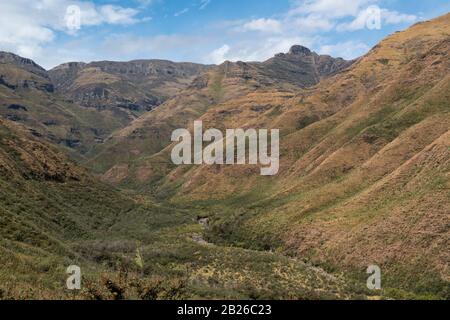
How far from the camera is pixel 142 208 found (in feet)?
410

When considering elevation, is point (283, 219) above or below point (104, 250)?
above

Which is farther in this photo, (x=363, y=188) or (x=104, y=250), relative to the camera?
(x=363, y=188)

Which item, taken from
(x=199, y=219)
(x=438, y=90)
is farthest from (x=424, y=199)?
(x=199, y=219)

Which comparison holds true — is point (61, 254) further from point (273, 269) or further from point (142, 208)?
point (142, 208)

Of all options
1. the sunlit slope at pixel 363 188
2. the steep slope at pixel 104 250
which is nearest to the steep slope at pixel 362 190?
the sunlit slope at pixel 363 188

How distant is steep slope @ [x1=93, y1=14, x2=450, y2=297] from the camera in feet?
198

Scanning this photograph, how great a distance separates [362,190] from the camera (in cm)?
9231

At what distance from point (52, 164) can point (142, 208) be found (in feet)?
83.6

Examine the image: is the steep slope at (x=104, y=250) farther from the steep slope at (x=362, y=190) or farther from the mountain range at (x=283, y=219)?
the steep slope at (x=362, y=190)

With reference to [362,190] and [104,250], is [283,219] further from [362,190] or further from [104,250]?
[104,250]

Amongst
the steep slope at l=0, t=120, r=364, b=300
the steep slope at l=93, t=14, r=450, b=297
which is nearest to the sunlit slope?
the steep slope at l=93, t=14, r=450, b=297

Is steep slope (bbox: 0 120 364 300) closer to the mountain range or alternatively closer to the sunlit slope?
the mountain range

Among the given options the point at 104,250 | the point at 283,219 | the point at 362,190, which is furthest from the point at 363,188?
the point at 104,250

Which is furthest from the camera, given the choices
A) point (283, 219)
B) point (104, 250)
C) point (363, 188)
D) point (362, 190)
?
point (363, 188)
